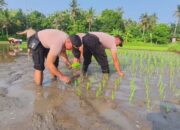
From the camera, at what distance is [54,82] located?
22.7 feet

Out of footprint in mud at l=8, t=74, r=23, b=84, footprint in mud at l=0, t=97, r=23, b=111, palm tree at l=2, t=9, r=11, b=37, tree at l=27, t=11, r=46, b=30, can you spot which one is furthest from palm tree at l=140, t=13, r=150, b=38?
footprint in mud at l=0, t=97, r=23, b=111

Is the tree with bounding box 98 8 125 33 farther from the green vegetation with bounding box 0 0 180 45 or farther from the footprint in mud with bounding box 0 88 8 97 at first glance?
the footprint in mud with bounding box 0 88 8 97

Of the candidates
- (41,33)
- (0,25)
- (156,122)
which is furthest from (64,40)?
(0,25)

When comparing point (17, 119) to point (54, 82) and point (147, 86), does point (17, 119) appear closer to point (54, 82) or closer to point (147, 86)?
point (54, 82)

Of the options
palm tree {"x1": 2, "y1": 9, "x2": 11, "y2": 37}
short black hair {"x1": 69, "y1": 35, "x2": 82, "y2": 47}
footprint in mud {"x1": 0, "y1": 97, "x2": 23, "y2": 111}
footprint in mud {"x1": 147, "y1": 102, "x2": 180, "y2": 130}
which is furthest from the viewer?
A: palm tree {"x1": 2, "y1": 9, "x2": 11, "y2": 37}

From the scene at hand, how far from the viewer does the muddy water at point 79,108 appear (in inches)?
154

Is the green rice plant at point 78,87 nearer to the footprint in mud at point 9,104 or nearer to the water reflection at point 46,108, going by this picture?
the water reflection at point 46,108

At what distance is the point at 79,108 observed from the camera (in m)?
4.70

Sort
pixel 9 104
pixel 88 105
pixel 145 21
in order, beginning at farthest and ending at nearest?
pixel 145 21 < pixel 88 105 < pixel 9 104

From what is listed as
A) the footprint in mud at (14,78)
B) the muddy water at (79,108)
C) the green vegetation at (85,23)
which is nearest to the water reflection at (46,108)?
the muddy water at (79,108)

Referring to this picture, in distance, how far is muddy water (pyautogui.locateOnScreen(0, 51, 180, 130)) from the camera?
12.8ft

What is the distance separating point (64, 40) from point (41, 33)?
847 millimetres

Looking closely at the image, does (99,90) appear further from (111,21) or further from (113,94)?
(111,21)

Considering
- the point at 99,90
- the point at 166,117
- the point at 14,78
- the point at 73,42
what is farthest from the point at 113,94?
the point at 14,78
